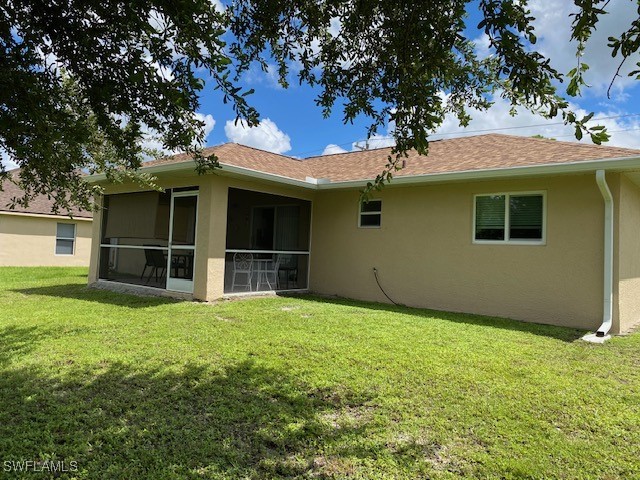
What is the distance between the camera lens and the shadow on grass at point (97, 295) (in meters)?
9.11

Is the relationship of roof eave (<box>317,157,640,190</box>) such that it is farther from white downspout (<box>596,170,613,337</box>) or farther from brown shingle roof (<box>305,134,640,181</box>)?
white downspout (<box>596,170,613,337</box>)

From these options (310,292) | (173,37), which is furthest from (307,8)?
(310,292)

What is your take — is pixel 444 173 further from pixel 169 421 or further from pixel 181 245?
pixel 169 421

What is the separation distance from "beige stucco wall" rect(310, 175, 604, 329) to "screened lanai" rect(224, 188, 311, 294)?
1.70ft

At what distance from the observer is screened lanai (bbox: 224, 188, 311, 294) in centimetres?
1095

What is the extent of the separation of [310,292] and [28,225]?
1393 centimetres

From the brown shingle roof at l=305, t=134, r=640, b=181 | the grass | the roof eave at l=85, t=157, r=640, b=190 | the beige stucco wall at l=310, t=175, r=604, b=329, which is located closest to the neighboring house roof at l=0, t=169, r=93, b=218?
the roof eave at l=85, t=157, r=640, b=190

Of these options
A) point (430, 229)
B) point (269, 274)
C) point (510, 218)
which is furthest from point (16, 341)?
point (510, 218)

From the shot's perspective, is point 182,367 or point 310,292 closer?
point 182,367

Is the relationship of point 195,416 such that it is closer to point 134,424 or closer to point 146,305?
point 134,424

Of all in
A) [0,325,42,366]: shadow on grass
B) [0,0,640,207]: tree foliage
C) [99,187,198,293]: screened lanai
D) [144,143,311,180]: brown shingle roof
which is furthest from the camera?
[99,187,198,293]: screened lanai

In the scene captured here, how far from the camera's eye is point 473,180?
898 cm

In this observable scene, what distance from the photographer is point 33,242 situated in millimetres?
18562

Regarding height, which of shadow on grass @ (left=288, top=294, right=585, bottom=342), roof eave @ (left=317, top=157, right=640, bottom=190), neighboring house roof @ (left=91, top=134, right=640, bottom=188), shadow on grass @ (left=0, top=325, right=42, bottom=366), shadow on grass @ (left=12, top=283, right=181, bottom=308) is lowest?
shadow on grass @ (left=0, top=325, right=42, bottom=366)
